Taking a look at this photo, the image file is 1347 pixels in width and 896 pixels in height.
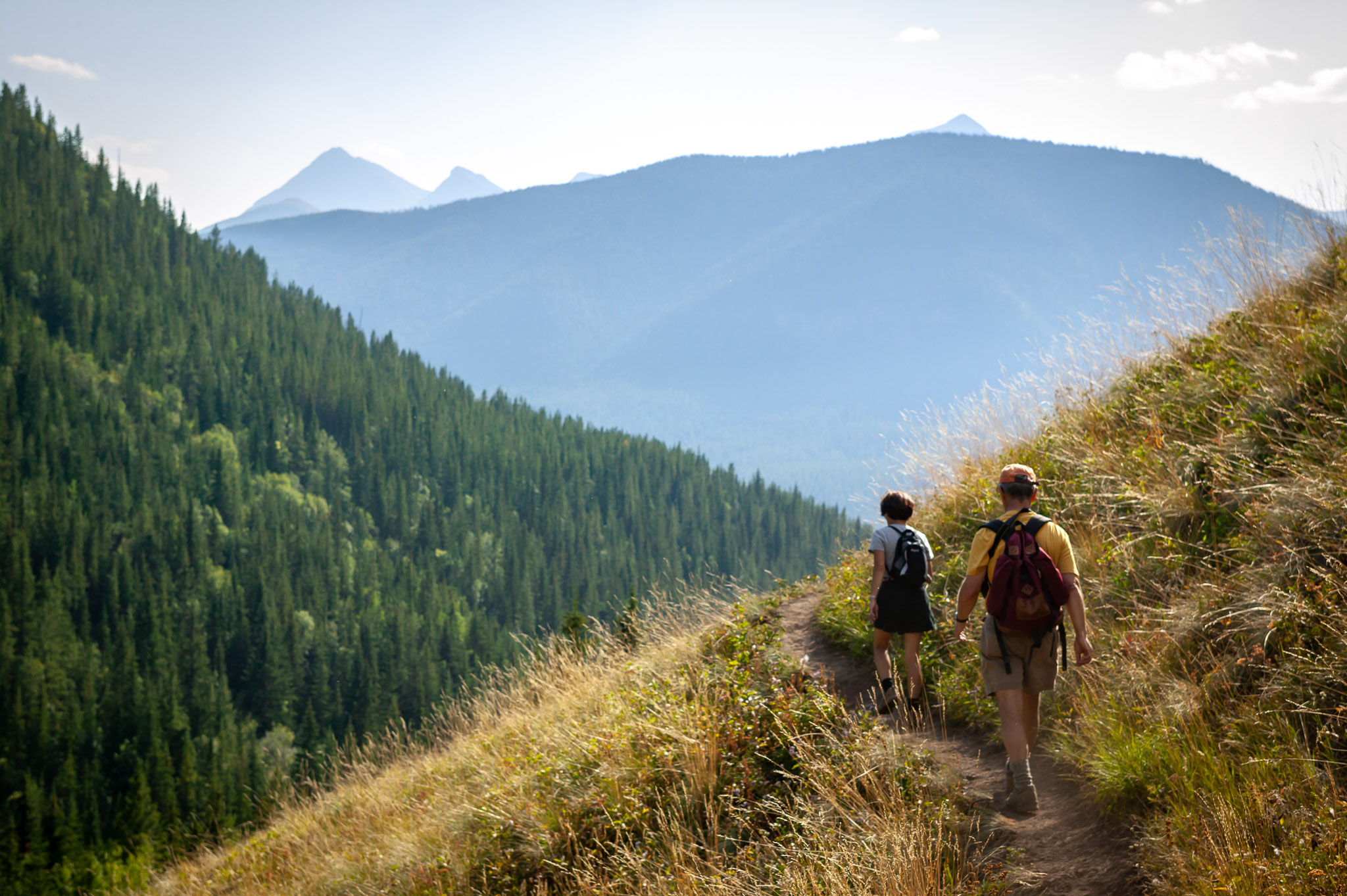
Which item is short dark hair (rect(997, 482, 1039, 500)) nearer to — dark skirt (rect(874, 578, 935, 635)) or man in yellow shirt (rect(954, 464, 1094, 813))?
man in yellow shirt (rect(954, 464, 1094, 813))

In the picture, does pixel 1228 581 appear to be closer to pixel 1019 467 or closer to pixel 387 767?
pixel 1019 467

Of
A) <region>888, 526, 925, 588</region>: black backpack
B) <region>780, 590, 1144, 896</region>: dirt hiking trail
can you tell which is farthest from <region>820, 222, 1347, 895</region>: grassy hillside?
<region>888, 526, 925, 588</region>: black backpack

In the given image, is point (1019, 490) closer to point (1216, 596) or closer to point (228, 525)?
point (1216, 596)

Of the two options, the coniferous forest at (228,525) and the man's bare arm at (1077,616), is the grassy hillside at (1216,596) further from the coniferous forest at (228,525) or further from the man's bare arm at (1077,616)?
the coniferous forest at (228,525)

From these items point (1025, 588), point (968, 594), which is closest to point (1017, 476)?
point (1025, 588)

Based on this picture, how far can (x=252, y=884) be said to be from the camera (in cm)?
1262

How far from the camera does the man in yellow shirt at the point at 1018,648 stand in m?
→ 5.35

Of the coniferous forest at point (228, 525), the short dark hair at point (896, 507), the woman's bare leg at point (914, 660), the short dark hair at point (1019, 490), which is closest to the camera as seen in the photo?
the short dark hair at point (1019, 490)

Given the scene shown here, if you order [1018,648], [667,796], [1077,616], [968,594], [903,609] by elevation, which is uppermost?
[968,594]

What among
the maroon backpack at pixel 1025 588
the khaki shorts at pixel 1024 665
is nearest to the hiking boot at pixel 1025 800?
the khaki shorts at pixel 1024 665

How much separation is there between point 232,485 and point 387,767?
118 metres

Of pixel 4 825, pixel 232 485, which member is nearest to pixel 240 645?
pixel 4 825

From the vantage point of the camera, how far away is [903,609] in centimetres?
706

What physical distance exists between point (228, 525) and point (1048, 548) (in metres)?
126
